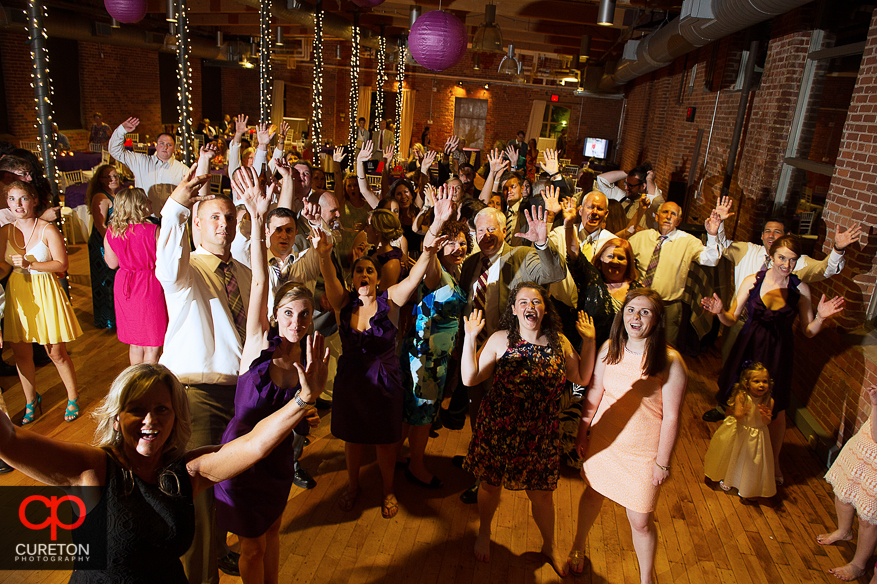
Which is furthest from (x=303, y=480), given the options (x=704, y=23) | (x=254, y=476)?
(x=704, y=23)

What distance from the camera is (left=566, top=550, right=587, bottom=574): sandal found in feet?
8.32

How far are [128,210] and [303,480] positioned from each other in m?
1.81

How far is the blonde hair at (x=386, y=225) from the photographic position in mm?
3338

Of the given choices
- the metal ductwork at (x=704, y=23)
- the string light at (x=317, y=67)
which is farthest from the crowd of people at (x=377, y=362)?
the string light at (x=317, y=67)

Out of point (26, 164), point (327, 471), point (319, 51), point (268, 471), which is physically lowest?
point (327, 471)

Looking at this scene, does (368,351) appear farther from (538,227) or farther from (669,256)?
(669,256)

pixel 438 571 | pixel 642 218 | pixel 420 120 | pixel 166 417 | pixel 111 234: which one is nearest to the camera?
pixel 166 417

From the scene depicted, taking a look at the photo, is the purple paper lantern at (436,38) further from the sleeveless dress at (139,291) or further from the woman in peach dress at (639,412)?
the woman in peach dress at (639,412)

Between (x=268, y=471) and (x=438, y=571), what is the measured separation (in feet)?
3.44

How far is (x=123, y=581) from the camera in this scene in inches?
51.9

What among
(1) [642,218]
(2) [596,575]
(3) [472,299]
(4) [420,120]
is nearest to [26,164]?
(3) [472,299]

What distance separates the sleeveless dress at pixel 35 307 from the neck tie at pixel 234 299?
5.45 ft

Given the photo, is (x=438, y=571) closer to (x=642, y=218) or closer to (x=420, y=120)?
(x=642, y=218)

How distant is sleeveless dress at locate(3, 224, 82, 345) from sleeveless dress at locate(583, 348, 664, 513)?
3166mm
